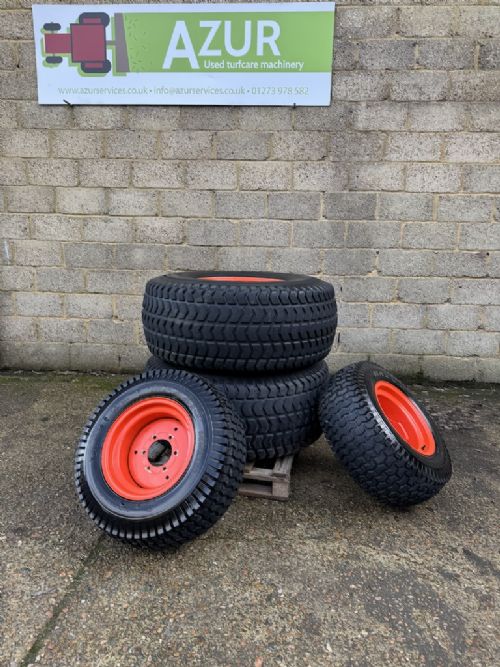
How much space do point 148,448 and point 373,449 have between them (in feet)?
3.33

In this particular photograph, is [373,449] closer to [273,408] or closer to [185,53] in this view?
[273,408]

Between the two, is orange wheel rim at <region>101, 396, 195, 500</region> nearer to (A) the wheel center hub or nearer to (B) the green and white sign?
(A) the wheel center hub

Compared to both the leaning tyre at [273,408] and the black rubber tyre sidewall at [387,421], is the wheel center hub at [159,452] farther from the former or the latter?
the black rubber tyre sidewall at [387,421]

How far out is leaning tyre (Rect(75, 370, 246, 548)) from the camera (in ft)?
6.07

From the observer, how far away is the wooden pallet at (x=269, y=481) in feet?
7.71

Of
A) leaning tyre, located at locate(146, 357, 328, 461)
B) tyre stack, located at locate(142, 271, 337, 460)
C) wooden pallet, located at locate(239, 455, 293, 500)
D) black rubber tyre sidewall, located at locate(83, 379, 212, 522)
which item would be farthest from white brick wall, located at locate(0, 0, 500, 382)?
black rubber tyre sidewall, located at locate(83, 379, 212, 522)

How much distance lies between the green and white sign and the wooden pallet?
286 cm

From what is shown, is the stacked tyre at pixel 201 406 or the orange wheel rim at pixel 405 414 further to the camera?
the orange wheel rim at pixel 405 414

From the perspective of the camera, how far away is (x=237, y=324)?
7.59 feet

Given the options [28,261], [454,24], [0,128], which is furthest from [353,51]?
[28,261]

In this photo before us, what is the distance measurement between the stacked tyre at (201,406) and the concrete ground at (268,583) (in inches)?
8.5

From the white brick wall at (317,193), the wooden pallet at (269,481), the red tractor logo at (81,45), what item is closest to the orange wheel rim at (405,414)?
the wooden pallet at (269,481)

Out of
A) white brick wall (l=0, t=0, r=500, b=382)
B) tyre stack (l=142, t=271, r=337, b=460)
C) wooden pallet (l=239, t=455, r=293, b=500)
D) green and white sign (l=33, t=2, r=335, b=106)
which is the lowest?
wooden pallet (l=239, t=455, r=293, b=500)

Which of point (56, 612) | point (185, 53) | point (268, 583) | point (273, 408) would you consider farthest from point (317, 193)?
point (56, 612)
